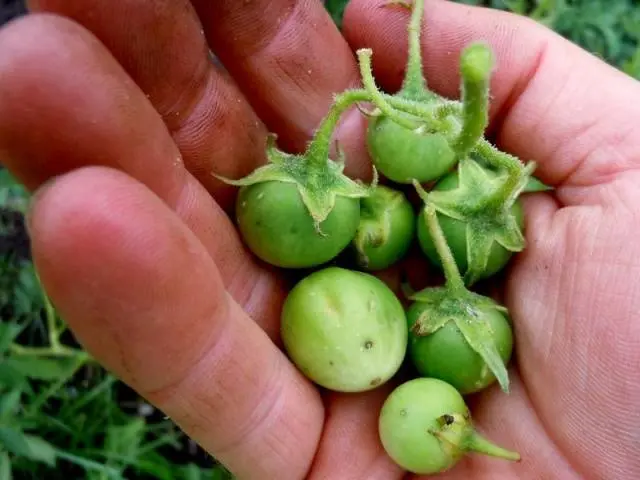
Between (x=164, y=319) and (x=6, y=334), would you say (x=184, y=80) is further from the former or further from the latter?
(x=6, y=334)

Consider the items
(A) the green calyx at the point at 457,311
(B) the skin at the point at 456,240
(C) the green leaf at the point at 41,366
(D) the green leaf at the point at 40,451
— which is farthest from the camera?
(C) the green leaf at the point at 41,366

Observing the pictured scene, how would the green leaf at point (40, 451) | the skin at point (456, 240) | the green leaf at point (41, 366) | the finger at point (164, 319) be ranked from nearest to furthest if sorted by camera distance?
the finger at point (164, 319), the skin at point (456, 240), the green leaf at point (40, 451), the green leaf at point (41, 366)

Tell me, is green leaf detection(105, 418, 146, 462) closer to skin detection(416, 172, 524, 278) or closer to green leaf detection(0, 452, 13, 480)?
green leaf detection(0, 452, 13, 480)

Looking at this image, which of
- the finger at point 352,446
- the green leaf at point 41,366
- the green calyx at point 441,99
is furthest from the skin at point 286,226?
the green leaf at point 41,366

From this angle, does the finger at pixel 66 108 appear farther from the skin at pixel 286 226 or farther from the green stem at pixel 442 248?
the green stem at pixel 442 248

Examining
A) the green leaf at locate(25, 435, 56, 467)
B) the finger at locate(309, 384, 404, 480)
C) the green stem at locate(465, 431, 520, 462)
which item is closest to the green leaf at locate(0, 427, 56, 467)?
the green leaf at locate(25, 435, 56, 467)

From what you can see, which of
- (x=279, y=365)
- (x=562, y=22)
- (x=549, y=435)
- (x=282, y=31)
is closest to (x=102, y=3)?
(x=282, y=31)
